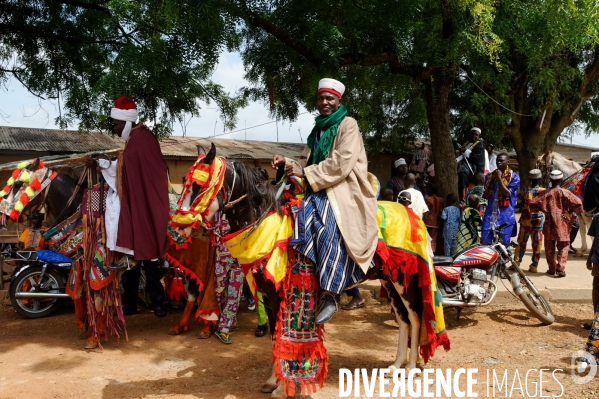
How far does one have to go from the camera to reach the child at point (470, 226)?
791 cm

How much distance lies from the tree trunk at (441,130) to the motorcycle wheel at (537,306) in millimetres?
2286

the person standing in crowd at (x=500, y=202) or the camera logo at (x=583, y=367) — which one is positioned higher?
the person standing in crowd at (x=500, y=202)

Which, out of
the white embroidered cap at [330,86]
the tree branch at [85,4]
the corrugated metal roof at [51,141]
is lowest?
the white embroidered cap at [330,86]

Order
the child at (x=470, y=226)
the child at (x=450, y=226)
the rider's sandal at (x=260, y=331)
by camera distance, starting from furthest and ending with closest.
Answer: the child at (x=450, y=226) → the child at (x=470, y=226) → the rider's sandal at (x=260, y=331)

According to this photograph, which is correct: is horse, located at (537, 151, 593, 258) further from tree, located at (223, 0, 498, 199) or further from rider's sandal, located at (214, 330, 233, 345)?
rider's sandal, located at (214, 330, 233, 345)

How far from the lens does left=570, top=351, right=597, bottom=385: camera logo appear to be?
502 cm

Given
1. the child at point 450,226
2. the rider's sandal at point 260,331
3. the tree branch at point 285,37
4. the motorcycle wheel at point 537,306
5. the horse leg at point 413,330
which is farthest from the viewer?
the child at point 450,226

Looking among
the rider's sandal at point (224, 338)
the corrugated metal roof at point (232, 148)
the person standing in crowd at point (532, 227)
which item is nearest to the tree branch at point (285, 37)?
the rider's sandal at point (224, 338)

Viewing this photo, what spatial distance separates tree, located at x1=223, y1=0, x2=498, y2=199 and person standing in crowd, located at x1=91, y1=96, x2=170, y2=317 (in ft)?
6.18

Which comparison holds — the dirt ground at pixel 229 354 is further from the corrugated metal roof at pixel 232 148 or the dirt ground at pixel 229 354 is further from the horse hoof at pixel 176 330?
the corrugated metal roof at pixel 232 148

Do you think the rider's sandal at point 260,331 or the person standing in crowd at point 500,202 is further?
the person standing in crowd at point 500,202

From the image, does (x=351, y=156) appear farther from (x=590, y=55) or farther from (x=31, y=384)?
(x=590, y=55)

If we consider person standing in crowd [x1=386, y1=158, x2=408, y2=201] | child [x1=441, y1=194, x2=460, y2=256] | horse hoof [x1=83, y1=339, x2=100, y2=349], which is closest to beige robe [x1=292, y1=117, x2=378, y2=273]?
horse hoof [x1=83, y1=339, x2=100, y2=349]

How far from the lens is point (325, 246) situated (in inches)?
169
